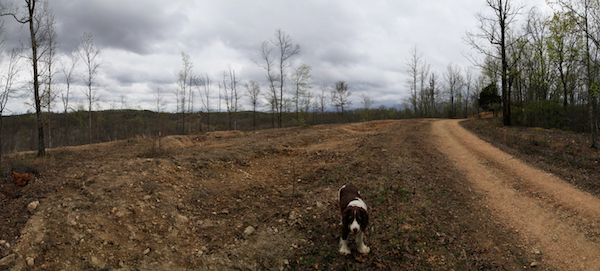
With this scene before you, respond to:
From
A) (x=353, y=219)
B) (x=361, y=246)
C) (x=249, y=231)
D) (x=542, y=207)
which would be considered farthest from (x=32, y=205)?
(x=542, y=207)

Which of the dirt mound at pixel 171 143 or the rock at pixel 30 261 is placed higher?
the dirt mound at pixel 171 143

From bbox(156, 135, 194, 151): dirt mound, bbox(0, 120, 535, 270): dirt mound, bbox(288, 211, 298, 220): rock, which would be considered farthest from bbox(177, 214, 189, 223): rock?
bbox(156, 135, 194, 151): dirt mound

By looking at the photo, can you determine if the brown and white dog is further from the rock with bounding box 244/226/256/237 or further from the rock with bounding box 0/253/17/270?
the rock with bounding box 0/253/17/270

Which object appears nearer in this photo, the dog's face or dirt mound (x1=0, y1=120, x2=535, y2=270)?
the dog's face

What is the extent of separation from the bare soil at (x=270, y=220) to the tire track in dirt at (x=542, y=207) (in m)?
0.04

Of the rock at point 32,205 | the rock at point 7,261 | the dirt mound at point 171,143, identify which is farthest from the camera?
the dirt mound at point 171,143

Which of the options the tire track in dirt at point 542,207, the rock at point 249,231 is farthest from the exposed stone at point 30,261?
the tire track in dirt at point 542,207

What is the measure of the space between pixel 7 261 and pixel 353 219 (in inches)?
208

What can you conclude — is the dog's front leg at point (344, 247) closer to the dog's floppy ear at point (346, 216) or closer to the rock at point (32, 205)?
the dog's floppy ear at point (346, 216)

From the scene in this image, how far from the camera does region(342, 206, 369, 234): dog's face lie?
12.4 feet

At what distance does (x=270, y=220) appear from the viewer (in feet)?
18.1

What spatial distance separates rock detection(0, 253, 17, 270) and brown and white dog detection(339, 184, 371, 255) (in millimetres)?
5140

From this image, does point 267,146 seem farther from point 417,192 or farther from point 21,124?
point 21,124

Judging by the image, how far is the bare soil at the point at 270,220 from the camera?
4172mm
